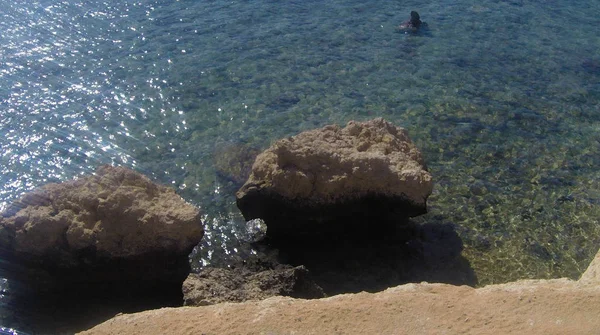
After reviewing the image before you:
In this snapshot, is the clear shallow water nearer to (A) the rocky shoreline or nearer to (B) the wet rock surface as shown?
(A) the rocky shoreline

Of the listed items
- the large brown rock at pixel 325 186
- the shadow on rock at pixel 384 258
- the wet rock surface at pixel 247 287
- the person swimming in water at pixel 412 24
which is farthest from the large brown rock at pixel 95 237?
the person swimming in water at pixel 412 24

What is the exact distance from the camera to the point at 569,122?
53.5 ft

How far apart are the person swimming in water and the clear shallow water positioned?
1.11ft

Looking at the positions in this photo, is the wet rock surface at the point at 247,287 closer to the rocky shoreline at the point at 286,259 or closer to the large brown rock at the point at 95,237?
the rocky shoreline at the point at 286,259

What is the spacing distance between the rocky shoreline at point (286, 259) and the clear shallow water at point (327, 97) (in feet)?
3.09

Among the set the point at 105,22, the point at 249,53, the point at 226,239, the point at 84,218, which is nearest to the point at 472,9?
the point at 249,53

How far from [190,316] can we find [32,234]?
3.69m

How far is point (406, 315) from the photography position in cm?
835

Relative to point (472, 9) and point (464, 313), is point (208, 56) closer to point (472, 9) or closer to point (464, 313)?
point (472, 9)

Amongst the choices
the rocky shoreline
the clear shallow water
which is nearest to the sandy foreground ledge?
the rocky shoreline

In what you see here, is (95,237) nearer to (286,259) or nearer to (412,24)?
(286,259)

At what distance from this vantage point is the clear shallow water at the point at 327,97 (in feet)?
43.9

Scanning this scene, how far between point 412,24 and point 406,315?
43.8 ft

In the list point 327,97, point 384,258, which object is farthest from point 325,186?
point 327,97
